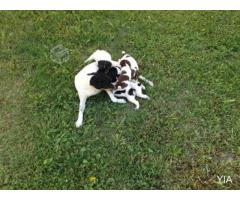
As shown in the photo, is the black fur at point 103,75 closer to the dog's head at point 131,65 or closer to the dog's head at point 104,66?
the dog's head at point 104,66

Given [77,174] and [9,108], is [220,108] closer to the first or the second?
[77,174]

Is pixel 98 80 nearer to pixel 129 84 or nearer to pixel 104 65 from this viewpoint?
pixel 104 65

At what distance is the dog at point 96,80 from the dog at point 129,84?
0.07 meters

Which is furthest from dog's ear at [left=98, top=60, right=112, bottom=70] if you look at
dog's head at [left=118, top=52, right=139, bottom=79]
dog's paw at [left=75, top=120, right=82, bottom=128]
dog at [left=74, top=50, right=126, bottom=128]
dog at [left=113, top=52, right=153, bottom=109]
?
dog's paw at [left=75, top=120, right=82, bottom=128]

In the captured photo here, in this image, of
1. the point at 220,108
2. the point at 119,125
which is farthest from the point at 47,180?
the point at 220,108

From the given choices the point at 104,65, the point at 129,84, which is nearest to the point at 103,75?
the point at 104,65

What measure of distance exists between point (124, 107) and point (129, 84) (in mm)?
263

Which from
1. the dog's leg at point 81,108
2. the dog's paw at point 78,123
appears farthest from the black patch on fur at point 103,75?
the dog's paw at point 78,123

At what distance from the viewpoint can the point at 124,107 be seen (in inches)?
177

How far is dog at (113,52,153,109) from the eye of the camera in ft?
14.4

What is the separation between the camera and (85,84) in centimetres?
435

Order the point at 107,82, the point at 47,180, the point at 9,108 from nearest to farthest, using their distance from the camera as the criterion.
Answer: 1. the point at 47,180
2. the point at 107,82
3. the point at 9,108

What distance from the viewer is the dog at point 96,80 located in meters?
4.25

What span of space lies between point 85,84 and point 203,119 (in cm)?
134
